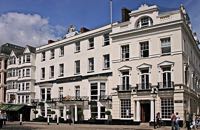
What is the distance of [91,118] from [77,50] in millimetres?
10720

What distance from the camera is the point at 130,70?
3666 centimetres

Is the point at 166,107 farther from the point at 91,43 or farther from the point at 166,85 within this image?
the point at 91,43

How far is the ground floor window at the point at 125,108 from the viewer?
119ft

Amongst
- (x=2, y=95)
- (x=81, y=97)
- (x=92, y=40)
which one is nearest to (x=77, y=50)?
(x=92, y=40)

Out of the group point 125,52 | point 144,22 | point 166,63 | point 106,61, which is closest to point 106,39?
point 106,61

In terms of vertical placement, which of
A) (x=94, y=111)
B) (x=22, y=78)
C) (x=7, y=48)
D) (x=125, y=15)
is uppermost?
(x=125, y=15)

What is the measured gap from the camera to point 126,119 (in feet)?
118

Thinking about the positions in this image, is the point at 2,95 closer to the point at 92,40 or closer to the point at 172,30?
the point at 92,40

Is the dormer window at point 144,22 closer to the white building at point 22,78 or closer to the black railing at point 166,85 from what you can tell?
the black railing at point 166,85

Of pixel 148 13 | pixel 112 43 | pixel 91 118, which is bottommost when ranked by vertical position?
pixel 91 118

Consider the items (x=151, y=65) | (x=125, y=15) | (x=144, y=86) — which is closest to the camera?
(x=151, y=65)

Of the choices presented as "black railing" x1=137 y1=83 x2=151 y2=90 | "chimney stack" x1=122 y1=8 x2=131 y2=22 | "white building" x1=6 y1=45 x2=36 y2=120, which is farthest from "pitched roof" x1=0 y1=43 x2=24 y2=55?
"black railing" x1=137 y1=83 x2=151 y2=90

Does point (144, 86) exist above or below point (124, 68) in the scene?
below

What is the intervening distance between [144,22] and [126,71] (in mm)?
6279
